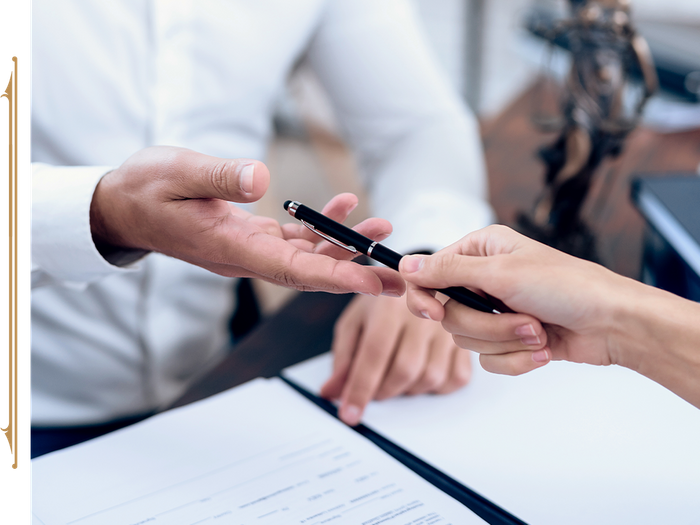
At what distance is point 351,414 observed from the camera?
44cm

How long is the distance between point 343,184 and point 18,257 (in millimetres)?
1462

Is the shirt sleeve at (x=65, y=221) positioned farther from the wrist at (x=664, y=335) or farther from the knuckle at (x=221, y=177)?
the wrist at (x=664, y=335)

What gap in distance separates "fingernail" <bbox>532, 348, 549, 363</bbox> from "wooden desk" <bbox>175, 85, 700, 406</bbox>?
246 mm

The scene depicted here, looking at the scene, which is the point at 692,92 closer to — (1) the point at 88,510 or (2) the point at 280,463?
(2) the point at 280,463

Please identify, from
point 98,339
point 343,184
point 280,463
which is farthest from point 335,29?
point 343,184

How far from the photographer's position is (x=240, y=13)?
0.69m

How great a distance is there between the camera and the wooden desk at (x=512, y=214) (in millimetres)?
523

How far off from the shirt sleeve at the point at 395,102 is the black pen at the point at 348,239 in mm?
338

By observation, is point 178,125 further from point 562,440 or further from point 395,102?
point 562,440

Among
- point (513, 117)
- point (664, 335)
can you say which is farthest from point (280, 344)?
point (513, 117)

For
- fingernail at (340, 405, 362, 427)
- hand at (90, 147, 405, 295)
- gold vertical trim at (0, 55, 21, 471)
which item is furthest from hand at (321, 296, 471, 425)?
gold vertical trim at (0, 55, 21, 471)

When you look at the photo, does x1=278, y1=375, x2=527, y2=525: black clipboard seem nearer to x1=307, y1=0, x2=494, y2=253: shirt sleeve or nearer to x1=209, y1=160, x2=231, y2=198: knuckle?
x1=209, y1=160, x2=231, y2=198: knuckle

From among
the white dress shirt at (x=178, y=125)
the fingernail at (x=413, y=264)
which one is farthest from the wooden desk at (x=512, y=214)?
the fingernail at (x=413, y=264)

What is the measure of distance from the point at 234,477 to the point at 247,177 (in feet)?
0.65
